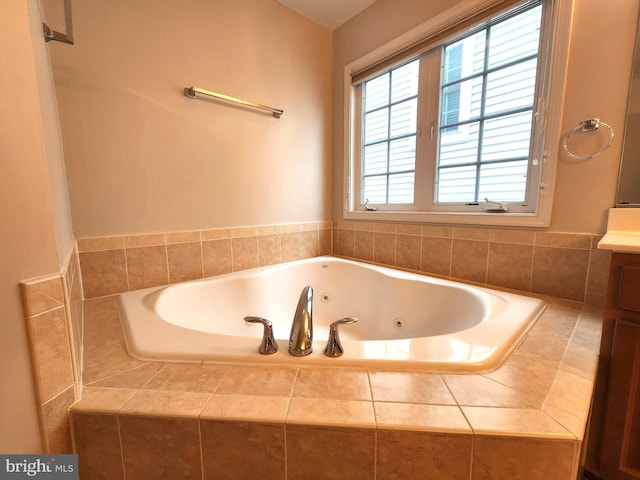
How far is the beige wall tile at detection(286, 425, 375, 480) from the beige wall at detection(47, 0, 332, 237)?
1279mm

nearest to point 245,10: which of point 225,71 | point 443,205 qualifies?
point 225,71

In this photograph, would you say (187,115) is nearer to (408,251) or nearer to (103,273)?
(103,273)

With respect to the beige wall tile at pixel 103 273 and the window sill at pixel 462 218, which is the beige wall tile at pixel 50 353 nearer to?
the beige wall tile at pixel 103 273

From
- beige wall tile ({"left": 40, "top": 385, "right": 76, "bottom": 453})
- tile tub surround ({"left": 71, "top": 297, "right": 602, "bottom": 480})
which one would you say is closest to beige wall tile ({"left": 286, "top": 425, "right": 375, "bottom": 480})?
tile tub surround ({"left": 71, "top": 297, "right": 602, "bottom": 480})

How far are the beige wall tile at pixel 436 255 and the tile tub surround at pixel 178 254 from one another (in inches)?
33.9

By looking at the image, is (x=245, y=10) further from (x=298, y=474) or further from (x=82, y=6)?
(x=298, y=474)

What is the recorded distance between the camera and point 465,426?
0.53m

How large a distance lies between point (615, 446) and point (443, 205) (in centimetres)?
118

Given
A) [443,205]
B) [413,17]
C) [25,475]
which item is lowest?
[25,475]

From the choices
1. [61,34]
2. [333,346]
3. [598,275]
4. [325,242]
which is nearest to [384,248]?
[325,242]

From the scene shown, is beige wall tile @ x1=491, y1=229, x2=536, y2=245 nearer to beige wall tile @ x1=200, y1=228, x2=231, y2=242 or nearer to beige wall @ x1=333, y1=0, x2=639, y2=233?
beige wall @ x1=333, y1=0, x2=639, y2=233

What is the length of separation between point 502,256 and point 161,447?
1530mm

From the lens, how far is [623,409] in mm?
719

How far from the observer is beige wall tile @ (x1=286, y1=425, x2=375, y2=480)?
1.79ft
